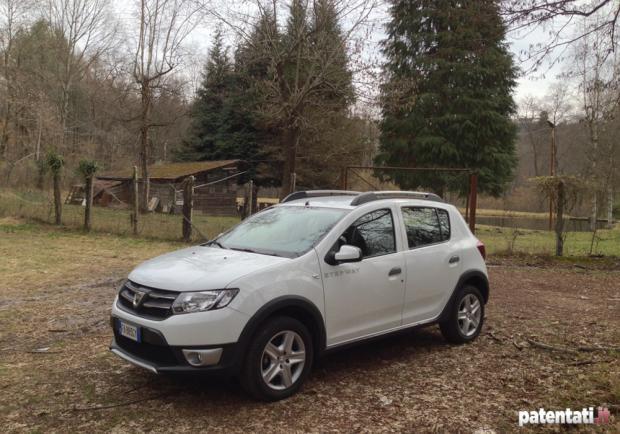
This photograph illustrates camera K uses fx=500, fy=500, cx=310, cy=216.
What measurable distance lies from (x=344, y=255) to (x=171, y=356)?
5.40 feet

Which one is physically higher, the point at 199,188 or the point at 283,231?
the point at 199,188

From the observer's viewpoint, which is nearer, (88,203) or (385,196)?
(385,196)

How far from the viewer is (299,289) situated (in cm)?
415

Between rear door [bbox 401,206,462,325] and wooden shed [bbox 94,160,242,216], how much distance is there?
23.1 meters

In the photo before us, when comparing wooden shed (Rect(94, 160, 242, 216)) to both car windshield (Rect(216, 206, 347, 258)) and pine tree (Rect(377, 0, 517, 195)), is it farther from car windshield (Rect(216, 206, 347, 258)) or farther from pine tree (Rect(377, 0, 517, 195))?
car windshield (Rect(216, 206, 347, 258))

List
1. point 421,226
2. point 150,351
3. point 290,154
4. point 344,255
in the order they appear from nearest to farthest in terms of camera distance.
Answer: point 150,351
point 344,255
point 421,226
point 290,154

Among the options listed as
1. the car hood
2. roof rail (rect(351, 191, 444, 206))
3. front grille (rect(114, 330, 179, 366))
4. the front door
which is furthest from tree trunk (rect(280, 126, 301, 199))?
front grille (rect(114, 330, 179, 366))

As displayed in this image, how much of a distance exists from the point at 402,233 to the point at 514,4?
17.8 feet

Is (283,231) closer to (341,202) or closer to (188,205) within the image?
(341,202)

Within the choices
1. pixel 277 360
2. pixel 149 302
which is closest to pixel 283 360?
pixel 277 360

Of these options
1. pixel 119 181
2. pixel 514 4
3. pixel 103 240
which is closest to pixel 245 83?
pixel 119 181

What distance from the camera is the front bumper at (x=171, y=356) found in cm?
373

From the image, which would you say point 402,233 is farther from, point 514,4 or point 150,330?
point 514,4

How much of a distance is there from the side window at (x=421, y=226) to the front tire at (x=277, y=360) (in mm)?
1725
